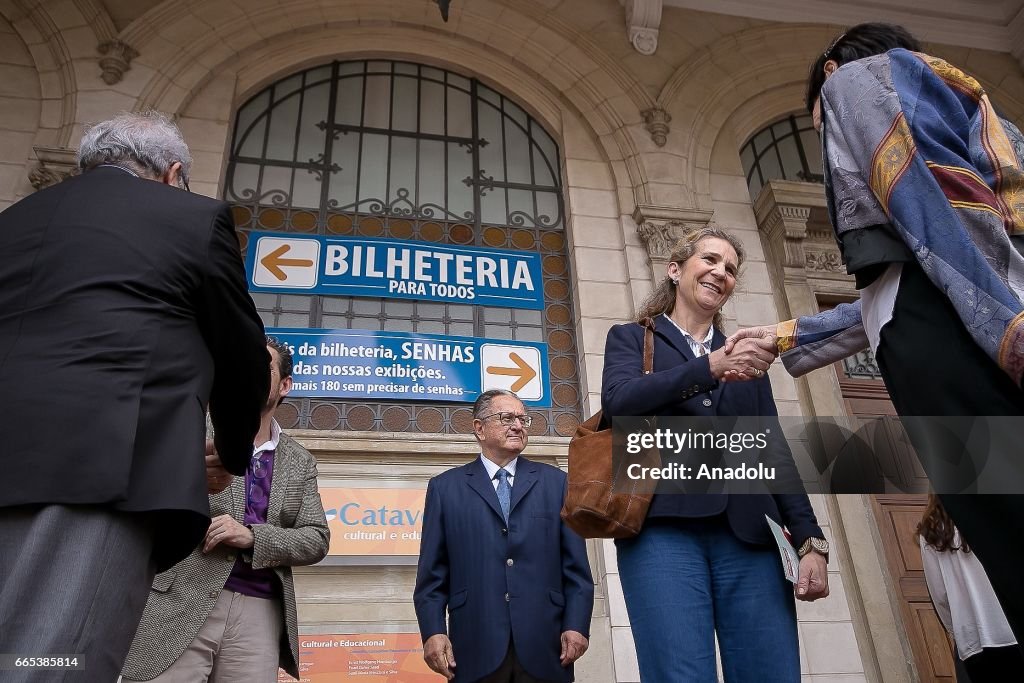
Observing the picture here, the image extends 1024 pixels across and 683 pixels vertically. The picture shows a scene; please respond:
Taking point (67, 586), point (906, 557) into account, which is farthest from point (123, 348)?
point (906, 557)

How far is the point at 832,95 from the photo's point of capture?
6.32 ft

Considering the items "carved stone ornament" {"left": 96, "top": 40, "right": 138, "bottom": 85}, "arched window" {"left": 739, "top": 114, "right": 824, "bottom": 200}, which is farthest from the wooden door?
"carved stone ornament" {"left": 96, "top": 40, "right": 138, "bottom": 85}

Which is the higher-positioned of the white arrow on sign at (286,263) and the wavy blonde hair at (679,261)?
the white arrow on sign at (286,263)

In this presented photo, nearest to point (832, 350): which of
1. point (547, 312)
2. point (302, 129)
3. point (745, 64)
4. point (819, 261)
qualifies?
point (547, 312)

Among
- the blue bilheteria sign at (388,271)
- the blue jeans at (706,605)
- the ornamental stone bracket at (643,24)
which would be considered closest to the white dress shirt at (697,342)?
the blue jeans at (706,605)

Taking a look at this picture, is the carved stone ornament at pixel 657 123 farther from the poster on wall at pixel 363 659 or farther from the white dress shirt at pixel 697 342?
the white dress shirt at pixel 697 342

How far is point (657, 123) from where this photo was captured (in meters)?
8.18


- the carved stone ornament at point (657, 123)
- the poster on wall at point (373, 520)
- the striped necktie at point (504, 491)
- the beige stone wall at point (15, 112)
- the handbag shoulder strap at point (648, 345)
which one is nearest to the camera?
the handbag shoulder strap at point (648, 345)

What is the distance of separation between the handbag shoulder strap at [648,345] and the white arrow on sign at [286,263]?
15.8 feet

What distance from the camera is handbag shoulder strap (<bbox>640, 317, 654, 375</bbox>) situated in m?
2.65

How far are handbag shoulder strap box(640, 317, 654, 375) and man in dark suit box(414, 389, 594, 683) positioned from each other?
4.10 ft

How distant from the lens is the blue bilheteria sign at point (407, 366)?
656cm

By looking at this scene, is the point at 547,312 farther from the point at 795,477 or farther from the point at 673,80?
the point at 795,477

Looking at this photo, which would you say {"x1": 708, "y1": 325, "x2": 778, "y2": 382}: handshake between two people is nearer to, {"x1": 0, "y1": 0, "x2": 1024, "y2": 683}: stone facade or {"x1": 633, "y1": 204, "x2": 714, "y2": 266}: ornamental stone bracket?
{"x1": 0, "y1": 0, "x2": 1024, "y2": 683}: stone facade
